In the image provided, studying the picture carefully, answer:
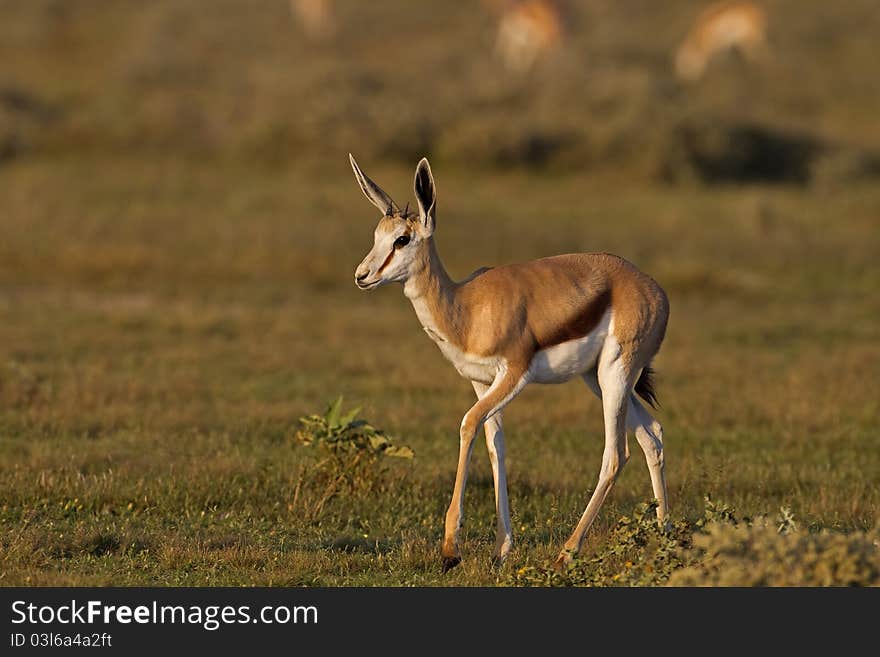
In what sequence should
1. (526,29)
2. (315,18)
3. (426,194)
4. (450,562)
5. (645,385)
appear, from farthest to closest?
(315,18) < (526,29) < (645,385) < (450,562) < (426,194)

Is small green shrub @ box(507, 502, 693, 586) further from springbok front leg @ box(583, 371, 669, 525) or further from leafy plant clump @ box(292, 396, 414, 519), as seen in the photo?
leafy plant clump @ box(292, 396, 414, 519)

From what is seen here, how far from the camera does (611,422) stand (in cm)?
744

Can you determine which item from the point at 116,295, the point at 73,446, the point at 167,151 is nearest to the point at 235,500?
the point at 73,446

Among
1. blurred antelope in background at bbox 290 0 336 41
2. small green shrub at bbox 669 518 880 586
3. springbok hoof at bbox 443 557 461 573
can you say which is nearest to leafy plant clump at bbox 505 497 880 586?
small green shrub at bbox 669 518 880 586

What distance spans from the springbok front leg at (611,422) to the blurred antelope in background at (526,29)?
34671mm

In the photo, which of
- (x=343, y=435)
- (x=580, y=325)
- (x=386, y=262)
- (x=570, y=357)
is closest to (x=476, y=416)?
(x=570, y=357)

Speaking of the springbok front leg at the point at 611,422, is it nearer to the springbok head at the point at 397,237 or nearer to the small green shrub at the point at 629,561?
the small green shrub at the point at 629,561

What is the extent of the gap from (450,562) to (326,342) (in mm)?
9125

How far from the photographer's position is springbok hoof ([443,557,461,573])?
7.25 metres

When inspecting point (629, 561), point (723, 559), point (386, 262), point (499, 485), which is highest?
point (386, 262)

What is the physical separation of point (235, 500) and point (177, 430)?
2245 millimetres

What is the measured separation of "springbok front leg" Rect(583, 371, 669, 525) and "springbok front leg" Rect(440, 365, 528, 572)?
0.83 meters

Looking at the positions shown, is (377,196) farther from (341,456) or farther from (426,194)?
(341,456)

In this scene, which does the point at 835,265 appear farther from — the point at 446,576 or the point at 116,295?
the point at 446,576
